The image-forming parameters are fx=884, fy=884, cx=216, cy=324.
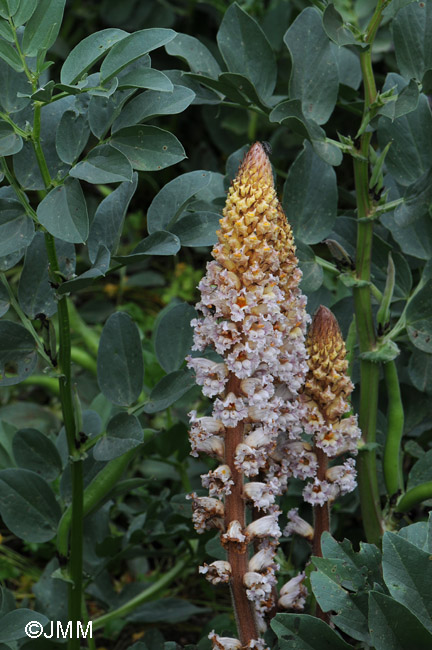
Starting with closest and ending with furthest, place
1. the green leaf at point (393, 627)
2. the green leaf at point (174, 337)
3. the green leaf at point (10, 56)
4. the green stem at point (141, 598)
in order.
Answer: the green leaf at point (393, 627) → the green leaf at point (10, 56) → the green leaf at point (174, 337) → the green stem at point (141, 598)

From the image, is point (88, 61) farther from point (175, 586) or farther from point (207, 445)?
point (175, 586)

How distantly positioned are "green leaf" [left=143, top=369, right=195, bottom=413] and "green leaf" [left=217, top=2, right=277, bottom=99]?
489mm

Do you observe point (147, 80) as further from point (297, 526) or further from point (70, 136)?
point (297, 526)

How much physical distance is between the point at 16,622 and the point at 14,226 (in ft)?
1.76

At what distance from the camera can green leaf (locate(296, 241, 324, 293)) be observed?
4.72 feet

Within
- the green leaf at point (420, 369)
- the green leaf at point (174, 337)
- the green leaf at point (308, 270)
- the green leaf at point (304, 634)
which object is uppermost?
the green leaf at point (308, 270)

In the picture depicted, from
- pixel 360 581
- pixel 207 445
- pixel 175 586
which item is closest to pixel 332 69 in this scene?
pixel 207 445

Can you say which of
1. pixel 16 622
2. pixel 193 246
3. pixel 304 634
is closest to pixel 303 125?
pixel 193 246

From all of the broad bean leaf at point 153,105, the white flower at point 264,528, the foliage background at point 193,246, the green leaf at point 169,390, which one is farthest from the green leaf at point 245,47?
the white flower at point 264,528

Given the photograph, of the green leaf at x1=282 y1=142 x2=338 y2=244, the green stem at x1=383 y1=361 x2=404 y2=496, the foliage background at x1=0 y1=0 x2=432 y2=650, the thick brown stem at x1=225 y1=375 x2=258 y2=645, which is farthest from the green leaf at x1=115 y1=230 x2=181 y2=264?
the green stem at x1=383 y1=361 x2=404 y2=496

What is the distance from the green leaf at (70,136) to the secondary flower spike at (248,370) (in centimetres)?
24

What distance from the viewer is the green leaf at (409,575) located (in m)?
1.00

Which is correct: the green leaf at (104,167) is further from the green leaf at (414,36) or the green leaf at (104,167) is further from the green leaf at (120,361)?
the green leaf at (414,36)

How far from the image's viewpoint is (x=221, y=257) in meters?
1.02
